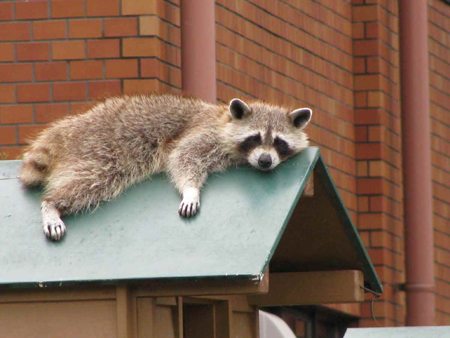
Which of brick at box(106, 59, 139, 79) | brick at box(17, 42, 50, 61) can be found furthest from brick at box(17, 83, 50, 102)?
brick at box(106, 59, 139, 79)

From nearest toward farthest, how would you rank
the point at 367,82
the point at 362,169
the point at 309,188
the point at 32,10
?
the point at 309,188 < the point at 32,10 < the point at 362,169 < the point at 367,82

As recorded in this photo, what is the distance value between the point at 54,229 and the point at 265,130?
1.29m

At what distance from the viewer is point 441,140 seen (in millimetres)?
10945

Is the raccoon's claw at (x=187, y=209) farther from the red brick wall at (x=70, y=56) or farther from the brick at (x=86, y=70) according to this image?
the brick at (x=86, y=70)

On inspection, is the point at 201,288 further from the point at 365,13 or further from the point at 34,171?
the point at 365,13

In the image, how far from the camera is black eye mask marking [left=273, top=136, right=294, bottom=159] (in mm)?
5250

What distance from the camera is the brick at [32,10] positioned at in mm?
7348

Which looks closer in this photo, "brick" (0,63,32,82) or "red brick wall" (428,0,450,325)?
"brick" (0,63,32,82)

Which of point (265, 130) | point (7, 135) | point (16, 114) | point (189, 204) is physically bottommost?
point (189, 204)

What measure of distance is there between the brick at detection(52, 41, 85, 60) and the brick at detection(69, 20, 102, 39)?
0.16 feet

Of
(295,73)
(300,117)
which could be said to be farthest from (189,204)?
(295,73)

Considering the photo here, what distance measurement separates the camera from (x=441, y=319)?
10359 mm

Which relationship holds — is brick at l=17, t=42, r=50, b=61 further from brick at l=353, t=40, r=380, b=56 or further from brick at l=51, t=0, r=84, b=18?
brick at l=353, t=40, r=380, b=56

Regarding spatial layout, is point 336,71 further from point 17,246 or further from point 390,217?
point 17,246
